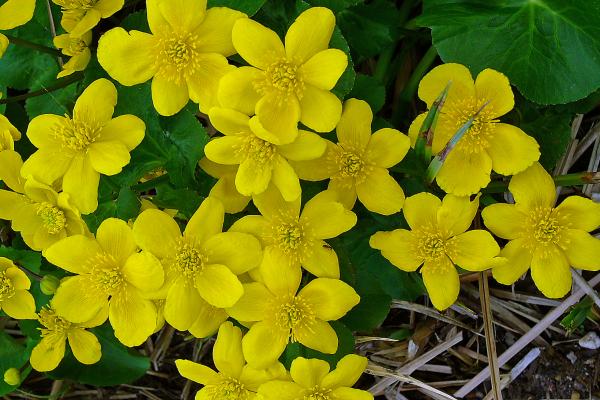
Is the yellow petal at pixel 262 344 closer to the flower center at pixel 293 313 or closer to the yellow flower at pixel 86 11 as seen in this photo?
the flower center at pixel 293 313

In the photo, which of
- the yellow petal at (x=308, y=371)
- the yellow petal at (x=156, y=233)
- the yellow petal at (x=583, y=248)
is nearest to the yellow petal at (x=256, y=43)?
the yellow petal at (x=156, y=233)

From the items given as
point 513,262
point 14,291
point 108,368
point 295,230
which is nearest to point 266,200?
point 295,230

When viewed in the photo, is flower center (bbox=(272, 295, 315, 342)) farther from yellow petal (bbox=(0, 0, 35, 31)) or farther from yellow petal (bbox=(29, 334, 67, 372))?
yellow petal (bbox=(0, 0, 35, 31))

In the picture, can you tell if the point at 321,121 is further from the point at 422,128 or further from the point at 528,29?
the point at 528,29

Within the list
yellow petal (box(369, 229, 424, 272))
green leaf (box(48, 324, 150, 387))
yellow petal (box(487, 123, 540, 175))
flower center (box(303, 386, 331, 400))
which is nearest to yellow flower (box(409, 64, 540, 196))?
yellow petal (box(487, 123, 540, 175))

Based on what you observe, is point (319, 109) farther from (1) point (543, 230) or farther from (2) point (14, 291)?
(2) point (14, 291)

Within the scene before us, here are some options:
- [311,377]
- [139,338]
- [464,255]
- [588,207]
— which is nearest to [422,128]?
[464,255]
